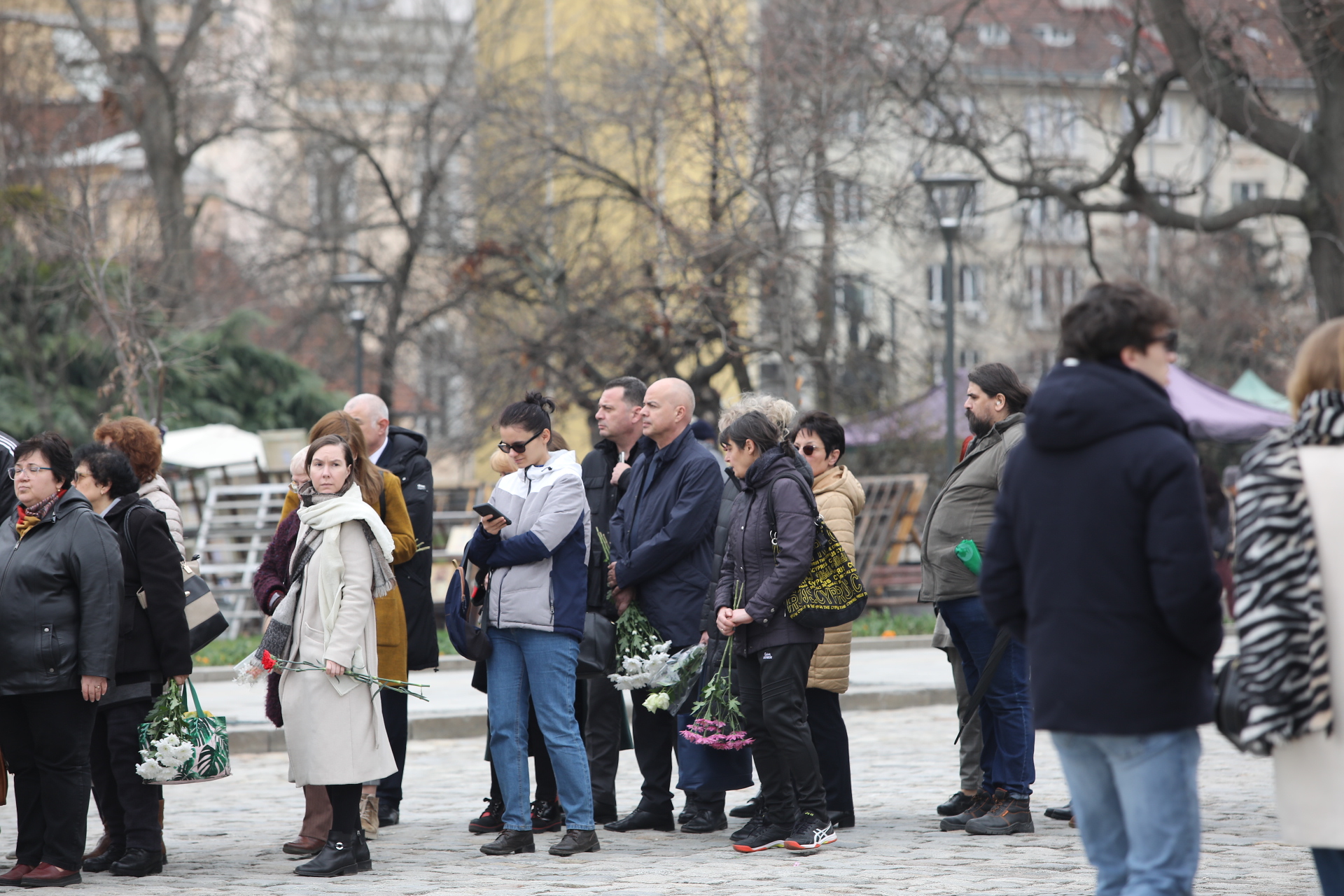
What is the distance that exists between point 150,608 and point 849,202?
14393mm

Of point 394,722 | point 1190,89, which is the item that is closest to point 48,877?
point 394,722

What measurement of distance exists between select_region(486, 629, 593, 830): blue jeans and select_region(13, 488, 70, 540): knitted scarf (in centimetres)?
188

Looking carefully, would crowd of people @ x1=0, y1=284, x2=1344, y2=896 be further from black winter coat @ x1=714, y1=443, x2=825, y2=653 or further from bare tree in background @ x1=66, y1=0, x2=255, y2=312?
bare tree in background @ x1=66, y1=0, x2=255, y2=312

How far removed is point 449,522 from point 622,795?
37.7 feet

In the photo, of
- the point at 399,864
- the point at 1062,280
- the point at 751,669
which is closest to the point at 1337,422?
the point at 751,669

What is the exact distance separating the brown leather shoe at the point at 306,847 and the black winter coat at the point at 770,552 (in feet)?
6.69

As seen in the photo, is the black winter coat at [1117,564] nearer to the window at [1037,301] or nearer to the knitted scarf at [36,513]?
the knitted scarf at [36,513]

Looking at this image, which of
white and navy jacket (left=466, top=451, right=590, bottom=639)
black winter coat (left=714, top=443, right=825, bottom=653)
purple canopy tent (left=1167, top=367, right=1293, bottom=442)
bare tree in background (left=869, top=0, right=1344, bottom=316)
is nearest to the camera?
black winter coat (left=714, top=443, right=825, bottom=653)

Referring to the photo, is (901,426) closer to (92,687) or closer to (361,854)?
(361,854)

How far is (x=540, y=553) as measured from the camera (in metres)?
6.95

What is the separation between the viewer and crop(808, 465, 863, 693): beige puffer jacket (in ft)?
24.7

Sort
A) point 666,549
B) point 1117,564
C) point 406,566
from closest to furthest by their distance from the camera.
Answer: point 1117,564 < point 666,549 < point 406,566

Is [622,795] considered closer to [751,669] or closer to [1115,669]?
[751,669]

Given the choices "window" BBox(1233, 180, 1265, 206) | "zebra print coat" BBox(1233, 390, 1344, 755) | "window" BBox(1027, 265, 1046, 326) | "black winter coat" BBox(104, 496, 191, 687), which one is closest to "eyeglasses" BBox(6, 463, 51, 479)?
"black winter coat" BBox(104, 496, 191, 687)
